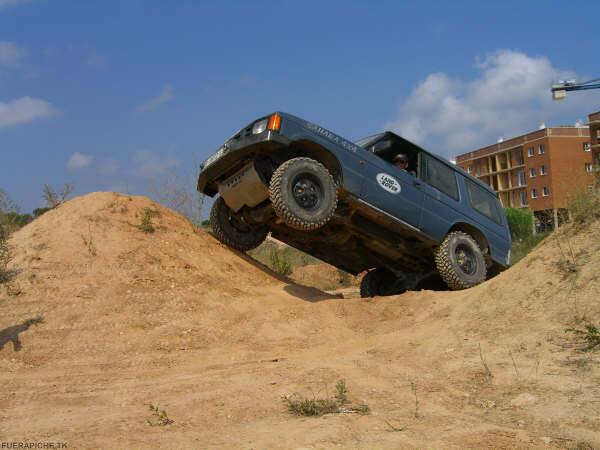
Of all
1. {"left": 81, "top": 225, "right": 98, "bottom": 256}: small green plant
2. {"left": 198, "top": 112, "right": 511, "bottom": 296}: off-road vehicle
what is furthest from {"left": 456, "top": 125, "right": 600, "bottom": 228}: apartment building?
{"left": 81, "top": 225, "right": 98, "bottom": 256}: small green plant

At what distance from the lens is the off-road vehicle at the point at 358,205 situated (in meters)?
6.88

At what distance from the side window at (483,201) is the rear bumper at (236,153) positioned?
3.77 m

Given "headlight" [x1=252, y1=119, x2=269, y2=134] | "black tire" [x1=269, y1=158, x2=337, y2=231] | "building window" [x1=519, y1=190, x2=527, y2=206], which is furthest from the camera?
"building window" [x1=519, y1=190, x2=527, y2=206]

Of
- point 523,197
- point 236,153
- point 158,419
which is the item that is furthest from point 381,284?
point 523,197

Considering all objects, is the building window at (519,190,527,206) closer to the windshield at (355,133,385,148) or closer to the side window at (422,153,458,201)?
the side window at (422,153,458,201)

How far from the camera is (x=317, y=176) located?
6.91 metres

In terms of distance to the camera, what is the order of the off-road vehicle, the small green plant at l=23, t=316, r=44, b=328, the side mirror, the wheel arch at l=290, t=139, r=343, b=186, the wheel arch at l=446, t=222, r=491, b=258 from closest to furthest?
1. the small green plant at l=23, t=316, r=44, b=328
2. the off-road vehicle
3. the wheel arch at l=290, t=139, r=343, b=186
4. the side mirror
5. the wheel arch at l=446, t=222, r=491, b=258

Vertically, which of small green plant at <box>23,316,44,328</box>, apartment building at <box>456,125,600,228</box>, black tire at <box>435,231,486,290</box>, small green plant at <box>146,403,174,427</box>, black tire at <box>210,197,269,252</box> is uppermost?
apartment building at <box>456,125,600,228</box>

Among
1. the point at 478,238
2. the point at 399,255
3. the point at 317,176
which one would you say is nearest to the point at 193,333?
the point at 317,176

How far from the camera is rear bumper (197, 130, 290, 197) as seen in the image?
666cm

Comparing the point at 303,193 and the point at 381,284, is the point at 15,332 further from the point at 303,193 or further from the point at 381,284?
the point at 381,284

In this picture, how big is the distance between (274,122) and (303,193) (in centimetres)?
92

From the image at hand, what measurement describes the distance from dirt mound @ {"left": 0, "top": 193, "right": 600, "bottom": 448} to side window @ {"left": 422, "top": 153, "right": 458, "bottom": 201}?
71.7 inches

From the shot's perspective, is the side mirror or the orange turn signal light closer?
the orange turn signal light
